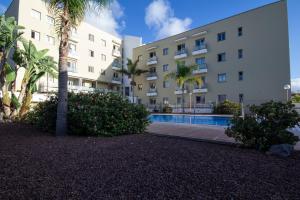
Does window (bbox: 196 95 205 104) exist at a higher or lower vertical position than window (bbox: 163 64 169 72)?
lower

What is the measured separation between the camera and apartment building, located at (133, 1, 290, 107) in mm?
23875

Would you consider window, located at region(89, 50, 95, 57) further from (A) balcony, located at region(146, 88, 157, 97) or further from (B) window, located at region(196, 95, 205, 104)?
(B) window, located at region(196, 95, 205, 104)

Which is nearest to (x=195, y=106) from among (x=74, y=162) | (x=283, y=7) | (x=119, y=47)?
(x=283, y=7)

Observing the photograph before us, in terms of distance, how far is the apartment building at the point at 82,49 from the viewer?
25.0 meters

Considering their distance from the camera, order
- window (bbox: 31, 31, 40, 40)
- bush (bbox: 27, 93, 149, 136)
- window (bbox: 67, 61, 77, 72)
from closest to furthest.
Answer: bush (bbox: 27, 93, 149, 136), window (bbox: 31, 31, 40, 40), window (bbox: 67, 61, 77, 72)

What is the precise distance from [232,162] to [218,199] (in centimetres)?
184

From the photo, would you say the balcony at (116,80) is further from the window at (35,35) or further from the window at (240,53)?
the window at (240,53)

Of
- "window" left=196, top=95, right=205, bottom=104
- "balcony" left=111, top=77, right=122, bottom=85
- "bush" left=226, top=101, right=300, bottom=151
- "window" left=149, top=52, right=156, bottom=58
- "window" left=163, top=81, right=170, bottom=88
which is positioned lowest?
"bush" left=226, top=101, right=300, bottom=151

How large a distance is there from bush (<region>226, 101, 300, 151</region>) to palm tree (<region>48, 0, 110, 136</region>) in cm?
654

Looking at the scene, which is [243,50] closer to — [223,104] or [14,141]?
[223,104]

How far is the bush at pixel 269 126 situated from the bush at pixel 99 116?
4152 millimetres

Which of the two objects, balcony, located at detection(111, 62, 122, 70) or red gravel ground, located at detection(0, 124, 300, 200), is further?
balcony, located at detection(111, 62, 122, 70)

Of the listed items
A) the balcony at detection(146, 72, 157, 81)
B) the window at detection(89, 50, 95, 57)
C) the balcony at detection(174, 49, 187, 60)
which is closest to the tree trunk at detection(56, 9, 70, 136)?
the balcony at detection(174, 49, 187, 60)

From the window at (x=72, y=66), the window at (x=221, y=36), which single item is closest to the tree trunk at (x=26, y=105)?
the window at (x=72, y=66)
